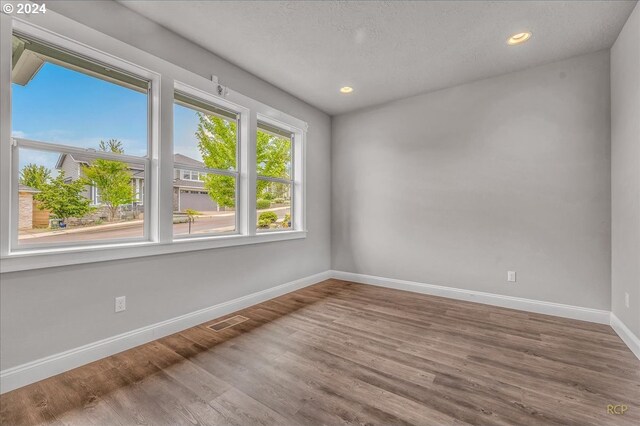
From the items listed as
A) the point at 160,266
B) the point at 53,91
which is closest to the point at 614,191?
the point at 160,266

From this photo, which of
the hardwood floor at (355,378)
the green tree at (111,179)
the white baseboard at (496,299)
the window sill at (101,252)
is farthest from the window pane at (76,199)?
the white baseboard at (496,299)

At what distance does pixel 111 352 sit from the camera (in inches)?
90.4

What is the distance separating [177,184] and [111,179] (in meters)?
0.56

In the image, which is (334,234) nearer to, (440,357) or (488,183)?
(488,183)

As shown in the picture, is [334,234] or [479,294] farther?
[334,234]

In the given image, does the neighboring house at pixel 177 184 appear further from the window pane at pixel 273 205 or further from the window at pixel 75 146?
the window pane at pixel 273 205

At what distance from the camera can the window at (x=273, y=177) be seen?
3.84 meters

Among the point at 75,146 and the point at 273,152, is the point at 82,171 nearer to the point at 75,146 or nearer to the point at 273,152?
the point at 75,146

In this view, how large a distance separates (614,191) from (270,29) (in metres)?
3.68

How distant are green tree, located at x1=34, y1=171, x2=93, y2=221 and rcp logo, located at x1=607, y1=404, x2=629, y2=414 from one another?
382 centimetres

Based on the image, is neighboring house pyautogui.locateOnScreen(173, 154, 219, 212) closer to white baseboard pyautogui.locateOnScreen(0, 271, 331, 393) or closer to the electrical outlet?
the electrical outlet

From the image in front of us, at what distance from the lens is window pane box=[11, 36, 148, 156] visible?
2029mm

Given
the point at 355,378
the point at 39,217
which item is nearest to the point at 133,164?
the point at 39,217

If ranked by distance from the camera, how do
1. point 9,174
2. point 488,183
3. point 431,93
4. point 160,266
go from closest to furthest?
point 9,174
point 160,266
point 488,183
point 431,93
